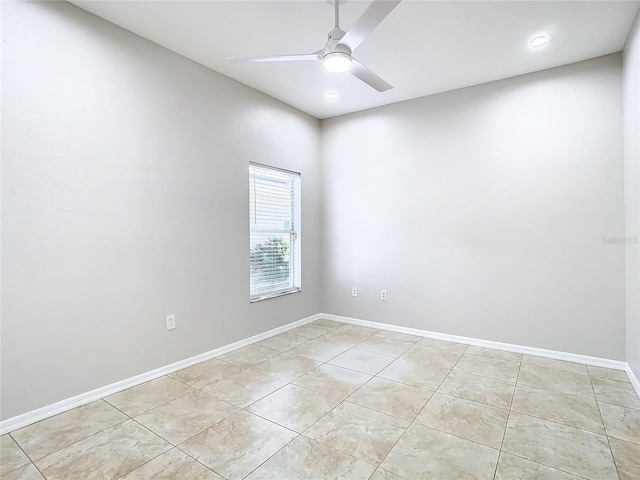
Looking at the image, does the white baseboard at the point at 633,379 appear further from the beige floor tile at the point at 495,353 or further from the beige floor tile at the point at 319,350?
the beige floor tile at the point at 319,350

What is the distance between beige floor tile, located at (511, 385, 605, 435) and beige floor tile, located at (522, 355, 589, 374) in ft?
1.83

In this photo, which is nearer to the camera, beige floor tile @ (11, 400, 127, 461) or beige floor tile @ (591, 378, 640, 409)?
beige floor tile @ (11, 400, 127, 461)

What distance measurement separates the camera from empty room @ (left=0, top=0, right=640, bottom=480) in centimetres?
198

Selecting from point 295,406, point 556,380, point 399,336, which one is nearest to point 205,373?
point 295,406

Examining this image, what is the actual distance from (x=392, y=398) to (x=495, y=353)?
1.51 metres

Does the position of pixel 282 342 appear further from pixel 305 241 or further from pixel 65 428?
pixel 65 428

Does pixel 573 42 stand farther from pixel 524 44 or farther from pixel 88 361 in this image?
pixel 88 361

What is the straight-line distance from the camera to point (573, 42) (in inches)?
106

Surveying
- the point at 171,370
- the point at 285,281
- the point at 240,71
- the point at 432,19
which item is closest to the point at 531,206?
the point at 432,19

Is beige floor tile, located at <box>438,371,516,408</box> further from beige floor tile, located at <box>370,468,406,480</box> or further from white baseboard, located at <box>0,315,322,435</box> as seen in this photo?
white baseboard, located at <box>0,315,322,435</box>

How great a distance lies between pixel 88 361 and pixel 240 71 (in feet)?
8.98

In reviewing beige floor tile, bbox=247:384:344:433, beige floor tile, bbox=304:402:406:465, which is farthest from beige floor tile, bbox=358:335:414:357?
beige floor tile, bbox=304:402:406:465

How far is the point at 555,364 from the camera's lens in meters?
3.04

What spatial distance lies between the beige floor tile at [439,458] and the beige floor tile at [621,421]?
0.82 meters
